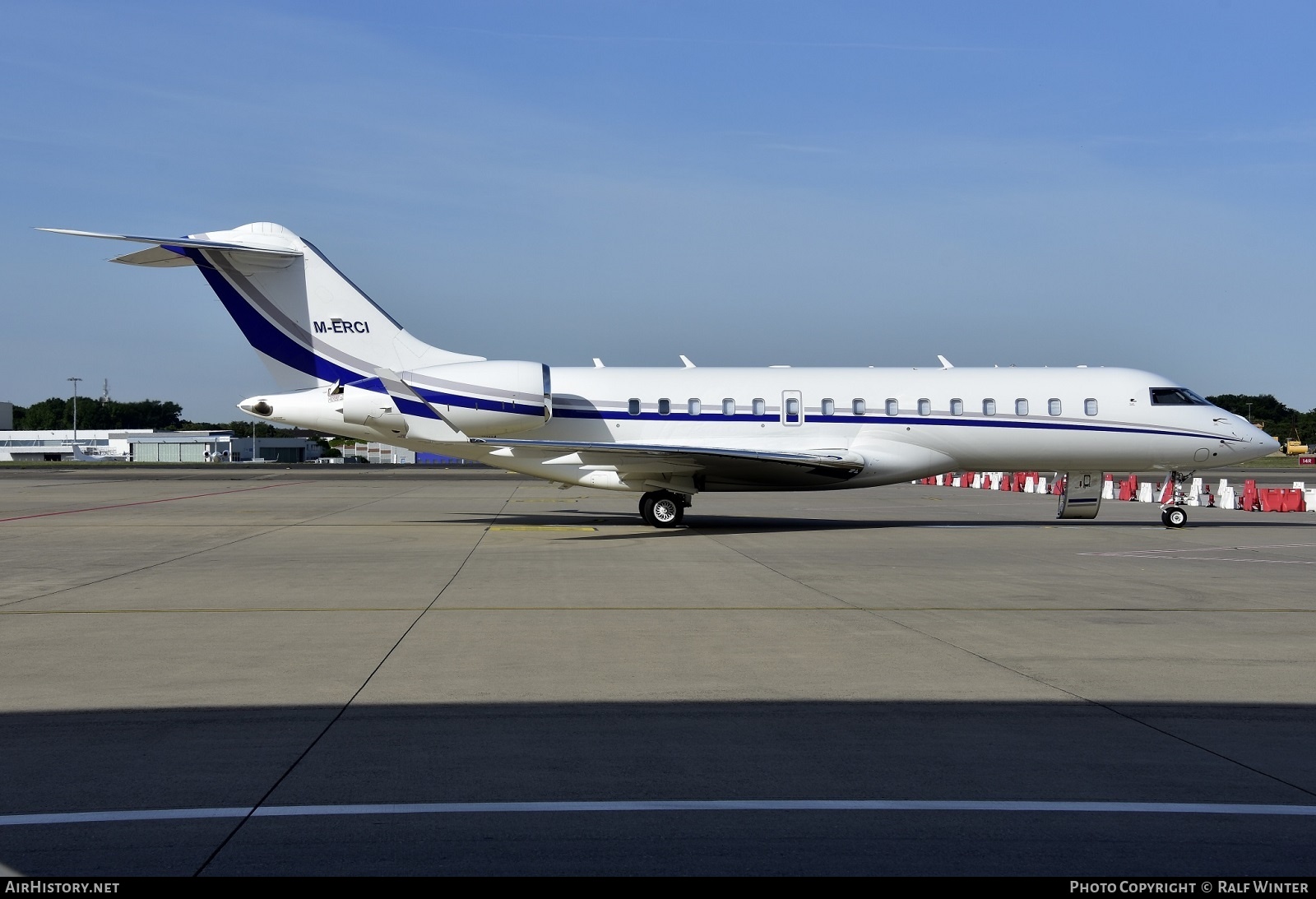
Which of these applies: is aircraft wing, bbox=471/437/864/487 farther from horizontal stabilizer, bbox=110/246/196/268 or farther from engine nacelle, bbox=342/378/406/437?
horizontal stabilizer, bbox=110/246/196/268

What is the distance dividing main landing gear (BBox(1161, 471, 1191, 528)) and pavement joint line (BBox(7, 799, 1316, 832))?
744 inches

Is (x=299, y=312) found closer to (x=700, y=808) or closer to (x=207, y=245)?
(x=207, y=245)

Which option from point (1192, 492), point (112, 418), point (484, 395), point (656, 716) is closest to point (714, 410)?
point (484, 395)

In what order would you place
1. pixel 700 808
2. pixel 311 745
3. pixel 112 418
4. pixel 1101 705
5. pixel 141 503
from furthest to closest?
pixel 112 418, pixel 141 503, pixel 1101 705, pixel 311 745, pixel 700 808

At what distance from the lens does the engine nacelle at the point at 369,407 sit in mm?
21250

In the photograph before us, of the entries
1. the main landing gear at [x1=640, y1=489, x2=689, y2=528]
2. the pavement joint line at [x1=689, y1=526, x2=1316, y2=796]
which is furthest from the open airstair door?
the pavement joint line at [x1=689, y1=526, x2=1316, y2=796]

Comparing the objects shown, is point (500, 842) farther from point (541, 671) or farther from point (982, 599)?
point (982, 599)

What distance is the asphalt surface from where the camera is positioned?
177 inches

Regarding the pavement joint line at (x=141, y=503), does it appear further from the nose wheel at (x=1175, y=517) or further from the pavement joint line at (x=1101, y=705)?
the nose wheel at (x=1175, y=517)

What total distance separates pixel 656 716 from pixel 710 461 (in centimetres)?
1399

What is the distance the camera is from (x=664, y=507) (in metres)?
21.7

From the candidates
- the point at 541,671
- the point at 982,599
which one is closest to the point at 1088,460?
the point at 982,599

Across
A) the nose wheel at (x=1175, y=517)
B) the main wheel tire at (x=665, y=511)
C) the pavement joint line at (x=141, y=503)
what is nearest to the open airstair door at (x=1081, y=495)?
the nose wheel at (x=1175, y=517)

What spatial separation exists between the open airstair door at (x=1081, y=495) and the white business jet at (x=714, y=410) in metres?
0.04
